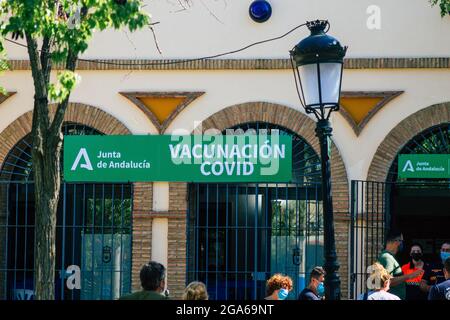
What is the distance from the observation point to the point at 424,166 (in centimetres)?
1462

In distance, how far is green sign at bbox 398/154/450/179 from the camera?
14.5 metres

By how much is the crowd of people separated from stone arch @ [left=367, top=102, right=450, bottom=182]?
144 centimetres

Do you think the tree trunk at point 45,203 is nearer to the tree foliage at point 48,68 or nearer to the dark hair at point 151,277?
the tree foliage at point 48,68

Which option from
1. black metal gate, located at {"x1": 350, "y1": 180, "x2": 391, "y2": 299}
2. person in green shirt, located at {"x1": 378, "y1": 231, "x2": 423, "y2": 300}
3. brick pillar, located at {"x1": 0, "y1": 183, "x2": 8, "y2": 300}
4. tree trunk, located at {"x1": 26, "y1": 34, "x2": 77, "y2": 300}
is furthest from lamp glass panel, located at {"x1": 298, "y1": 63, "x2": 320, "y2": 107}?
brick pillar, located at {"x1": 0, "y1": 183, "x2": 8, "y2": 300}

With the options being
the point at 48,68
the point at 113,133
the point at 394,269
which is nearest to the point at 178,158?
the point at 113,133

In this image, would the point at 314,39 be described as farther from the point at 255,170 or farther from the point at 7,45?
the point at 7,45

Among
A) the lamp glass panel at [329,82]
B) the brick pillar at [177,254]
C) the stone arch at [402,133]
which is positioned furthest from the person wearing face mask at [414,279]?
the lamp glass panel at [329,82]

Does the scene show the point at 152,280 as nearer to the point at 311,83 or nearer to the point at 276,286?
the point at 276,286

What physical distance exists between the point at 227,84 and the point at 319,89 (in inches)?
215

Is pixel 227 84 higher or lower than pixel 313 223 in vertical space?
higher

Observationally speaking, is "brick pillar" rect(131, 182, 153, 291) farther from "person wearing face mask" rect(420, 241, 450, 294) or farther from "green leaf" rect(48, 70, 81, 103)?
"green leaf" rect(48, 70, 81, 103)

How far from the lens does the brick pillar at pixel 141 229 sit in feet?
49.1
